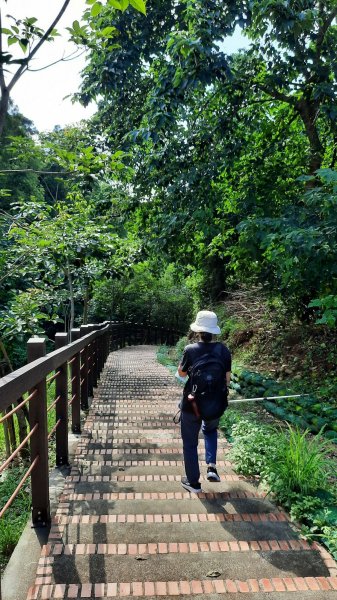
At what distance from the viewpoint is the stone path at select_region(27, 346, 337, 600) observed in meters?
2.18

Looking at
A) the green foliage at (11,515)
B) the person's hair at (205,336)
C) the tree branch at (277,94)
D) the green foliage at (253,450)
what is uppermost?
the tree branch at (277,94)

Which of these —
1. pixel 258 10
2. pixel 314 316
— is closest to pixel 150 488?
pixel 258 10

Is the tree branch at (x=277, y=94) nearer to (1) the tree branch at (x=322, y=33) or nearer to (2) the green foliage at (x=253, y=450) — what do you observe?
(1) the tree branch at (x=322, y=33)

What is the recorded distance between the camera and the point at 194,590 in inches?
84.7

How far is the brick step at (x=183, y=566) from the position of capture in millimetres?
2256

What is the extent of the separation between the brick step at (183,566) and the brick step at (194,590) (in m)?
0.05

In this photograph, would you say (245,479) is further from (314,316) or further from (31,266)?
(314,316)

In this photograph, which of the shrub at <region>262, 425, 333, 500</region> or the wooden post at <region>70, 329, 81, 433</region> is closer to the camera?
the shrub at <region>262, 425, 333, 500</region>

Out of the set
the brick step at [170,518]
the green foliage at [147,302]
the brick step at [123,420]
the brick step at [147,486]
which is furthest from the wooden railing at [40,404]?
the green foliage at [147,302]

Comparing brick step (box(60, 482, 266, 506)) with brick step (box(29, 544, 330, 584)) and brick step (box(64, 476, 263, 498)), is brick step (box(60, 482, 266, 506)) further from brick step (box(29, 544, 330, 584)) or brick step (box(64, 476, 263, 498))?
brick step (box(29, 544, 330, 584))

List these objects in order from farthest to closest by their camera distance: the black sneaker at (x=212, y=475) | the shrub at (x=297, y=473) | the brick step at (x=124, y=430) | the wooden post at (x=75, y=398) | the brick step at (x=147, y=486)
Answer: the brick step at (x=124, y=430)
the wooden post at (x=75, y=398)
the black sneaker at (x=212, y=475)
the brick step at (x=147, y=486)
the shrub at (x=297, y=473)

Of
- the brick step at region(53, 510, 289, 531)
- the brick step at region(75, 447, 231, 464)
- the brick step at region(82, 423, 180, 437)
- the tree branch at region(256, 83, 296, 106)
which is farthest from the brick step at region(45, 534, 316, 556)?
the tree branch at region(256, 83, 296, 106)

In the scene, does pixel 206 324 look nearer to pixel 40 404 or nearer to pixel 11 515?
pixel 40 404

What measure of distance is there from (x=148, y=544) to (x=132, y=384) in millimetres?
6195
